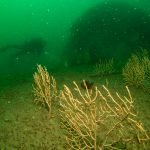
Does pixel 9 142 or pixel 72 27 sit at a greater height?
pixel 72 27

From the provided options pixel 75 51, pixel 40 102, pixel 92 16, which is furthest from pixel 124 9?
pixel 40 102

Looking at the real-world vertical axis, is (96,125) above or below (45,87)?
below

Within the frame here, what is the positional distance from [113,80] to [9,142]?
18.2 feet

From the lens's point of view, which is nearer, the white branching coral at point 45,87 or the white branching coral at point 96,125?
the white branching coral at point 96,125

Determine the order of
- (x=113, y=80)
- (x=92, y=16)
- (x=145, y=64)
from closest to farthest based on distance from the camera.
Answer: (x=145, y=64) < (x=113, y=80) < (x=92, y=16)

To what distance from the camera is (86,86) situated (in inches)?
170

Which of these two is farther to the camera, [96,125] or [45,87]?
[45,87]

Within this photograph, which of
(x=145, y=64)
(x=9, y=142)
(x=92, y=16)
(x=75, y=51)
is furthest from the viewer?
(x=92, y=16)

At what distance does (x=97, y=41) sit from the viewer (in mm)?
20016

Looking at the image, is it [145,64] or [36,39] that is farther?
[36,39]

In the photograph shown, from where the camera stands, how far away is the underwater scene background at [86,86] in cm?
462

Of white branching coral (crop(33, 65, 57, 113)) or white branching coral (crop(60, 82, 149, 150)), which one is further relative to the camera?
white branching coral (crop(33, 65, 57, 113))

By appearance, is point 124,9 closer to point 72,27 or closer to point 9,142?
point 72,27

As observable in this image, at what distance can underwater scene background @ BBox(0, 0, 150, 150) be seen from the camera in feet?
15.2
